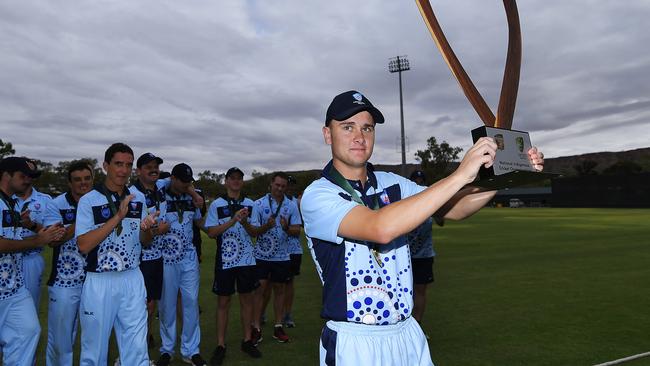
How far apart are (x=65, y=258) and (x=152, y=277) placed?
109 centimetres

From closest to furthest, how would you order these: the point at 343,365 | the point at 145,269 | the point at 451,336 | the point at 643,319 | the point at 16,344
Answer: the point at 343,365, the point at 16,344, the point at 145,269, the point at 451,336, the point at 643,319

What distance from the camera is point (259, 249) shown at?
7598 mm

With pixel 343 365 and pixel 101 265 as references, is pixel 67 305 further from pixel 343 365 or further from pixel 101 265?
pixel 343 365

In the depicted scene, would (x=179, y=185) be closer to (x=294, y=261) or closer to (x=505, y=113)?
(x=294, y=261)

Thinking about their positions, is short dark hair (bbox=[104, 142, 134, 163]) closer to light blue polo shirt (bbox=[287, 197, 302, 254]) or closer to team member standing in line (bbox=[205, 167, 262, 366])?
team member standing in line (bbox=[205, 167, 262, 366])

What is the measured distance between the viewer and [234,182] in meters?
7.04

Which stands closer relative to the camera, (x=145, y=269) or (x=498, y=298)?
(x=145, y=269)

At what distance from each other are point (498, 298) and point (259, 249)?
4517mm

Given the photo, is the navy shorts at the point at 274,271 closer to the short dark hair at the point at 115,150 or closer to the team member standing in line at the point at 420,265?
the team member standing in line at the point at 420,265

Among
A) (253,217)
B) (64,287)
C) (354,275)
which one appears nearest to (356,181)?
(354,275)

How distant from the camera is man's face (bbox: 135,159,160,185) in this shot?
6082 mm

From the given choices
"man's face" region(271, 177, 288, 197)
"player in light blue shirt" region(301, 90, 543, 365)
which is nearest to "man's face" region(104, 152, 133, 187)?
"player in light blue shirt" region(301, 90, 543, 365)

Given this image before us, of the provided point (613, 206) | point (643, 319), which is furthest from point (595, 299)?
point (613, 206)

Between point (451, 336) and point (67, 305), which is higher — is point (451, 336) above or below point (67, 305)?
below
